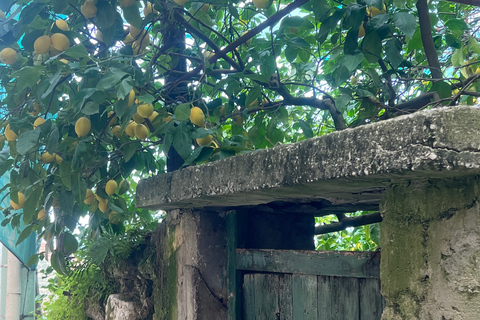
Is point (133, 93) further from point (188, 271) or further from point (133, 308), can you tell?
point (133, 308)

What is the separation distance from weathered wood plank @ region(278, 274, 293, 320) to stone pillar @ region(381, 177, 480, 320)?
22.7 inches

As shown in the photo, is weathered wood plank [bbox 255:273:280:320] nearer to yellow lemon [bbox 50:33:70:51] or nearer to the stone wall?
the stone wall

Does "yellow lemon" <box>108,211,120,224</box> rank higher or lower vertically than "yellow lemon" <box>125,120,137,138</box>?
lower

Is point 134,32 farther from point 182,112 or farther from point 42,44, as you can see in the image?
point 182,112

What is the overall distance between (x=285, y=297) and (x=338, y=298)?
24 centimetres

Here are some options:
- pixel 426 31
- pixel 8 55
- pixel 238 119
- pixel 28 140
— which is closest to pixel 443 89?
pixel 426 31

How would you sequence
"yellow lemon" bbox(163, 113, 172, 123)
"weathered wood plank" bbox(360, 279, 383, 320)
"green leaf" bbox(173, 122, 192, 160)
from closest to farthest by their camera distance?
1. "weathered wood plank" bbox(360, 279, 383, 320)
2. "green leaf" bbox(173, 122, 192, 160)
3. "yellow lemon" bbox(163, 113, 172, 123)

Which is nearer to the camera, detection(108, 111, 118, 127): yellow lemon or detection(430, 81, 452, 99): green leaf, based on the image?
detection(430, 81, 452, 99): green leaf

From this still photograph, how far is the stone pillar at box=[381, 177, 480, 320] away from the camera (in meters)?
0.96

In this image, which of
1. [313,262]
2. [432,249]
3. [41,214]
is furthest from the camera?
[41,214]

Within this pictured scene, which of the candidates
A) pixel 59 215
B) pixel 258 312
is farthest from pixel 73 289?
pixel 258 312

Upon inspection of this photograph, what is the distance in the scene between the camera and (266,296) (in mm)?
1762

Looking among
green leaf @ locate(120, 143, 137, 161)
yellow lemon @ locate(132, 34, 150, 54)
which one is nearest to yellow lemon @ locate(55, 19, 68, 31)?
yellow lemon @ locate(132, 34, 150, 54)

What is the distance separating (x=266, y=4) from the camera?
1.94 metres
